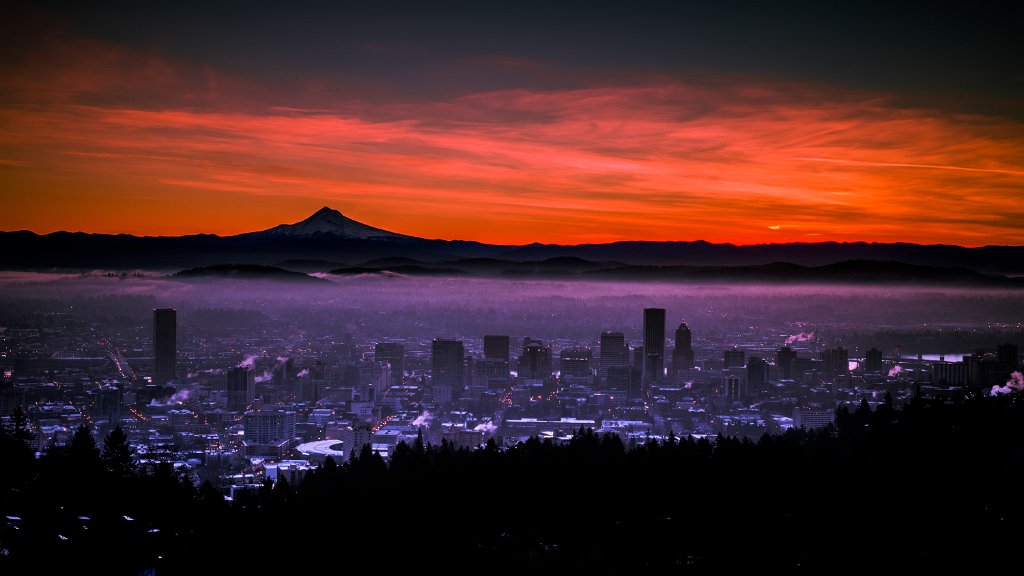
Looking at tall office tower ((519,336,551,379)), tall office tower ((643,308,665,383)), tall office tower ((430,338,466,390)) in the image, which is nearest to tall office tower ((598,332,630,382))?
tall office tower ((643,308,665,383))

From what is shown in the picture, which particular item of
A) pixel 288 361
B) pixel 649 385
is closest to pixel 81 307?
pixel 288 361

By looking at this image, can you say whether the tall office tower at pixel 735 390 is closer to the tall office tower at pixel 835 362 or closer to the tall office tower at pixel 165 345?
the tall office tower at pixel 835 362

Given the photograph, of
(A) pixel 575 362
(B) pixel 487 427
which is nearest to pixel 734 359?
(A) pixel 575 362

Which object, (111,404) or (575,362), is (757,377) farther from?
(111,404)

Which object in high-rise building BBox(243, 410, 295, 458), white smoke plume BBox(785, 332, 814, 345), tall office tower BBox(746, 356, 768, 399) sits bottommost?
high-rise building BBox(243, 410, 295, 458)

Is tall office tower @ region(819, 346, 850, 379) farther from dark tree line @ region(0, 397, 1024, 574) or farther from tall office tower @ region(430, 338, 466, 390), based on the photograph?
dark tree line @ region(0, 397, 1024, 574)

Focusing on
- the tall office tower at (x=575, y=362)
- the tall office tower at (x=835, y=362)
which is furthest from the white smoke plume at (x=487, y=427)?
the tall office tower at (x=835, y=362)
